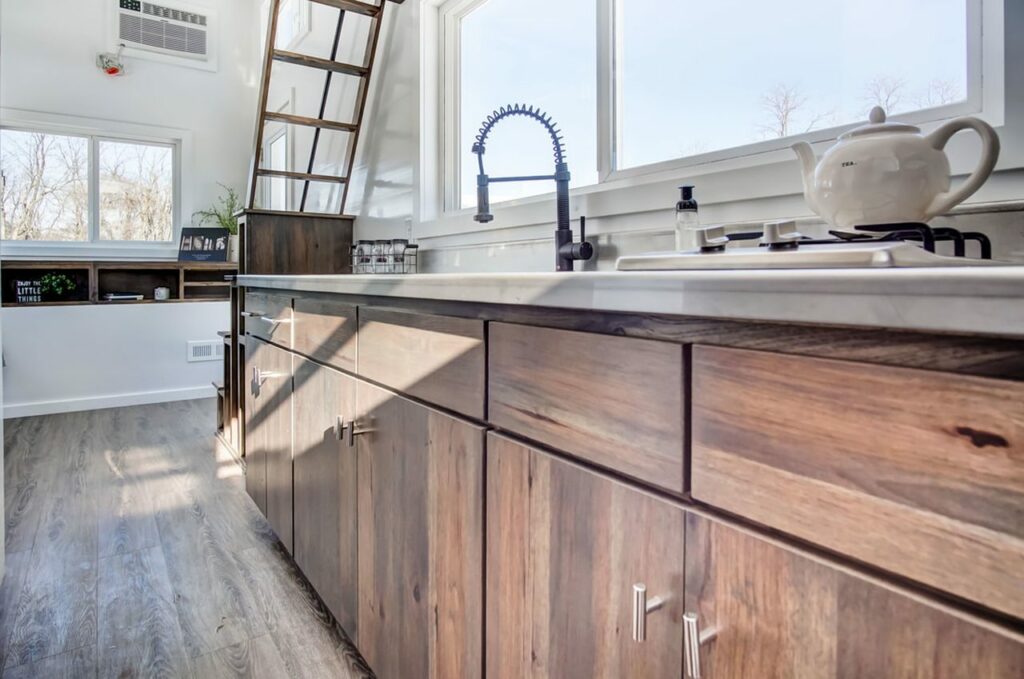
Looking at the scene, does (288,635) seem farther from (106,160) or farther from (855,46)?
(106,160)

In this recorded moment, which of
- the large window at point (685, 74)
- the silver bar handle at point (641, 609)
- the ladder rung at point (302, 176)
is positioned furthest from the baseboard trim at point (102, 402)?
the silver bar handle at point (641, 609)

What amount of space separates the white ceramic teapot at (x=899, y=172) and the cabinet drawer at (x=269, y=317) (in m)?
1.44

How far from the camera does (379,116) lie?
2.71 meters

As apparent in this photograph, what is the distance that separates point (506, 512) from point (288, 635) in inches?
44.2

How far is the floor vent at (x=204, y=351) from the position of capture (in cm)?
469

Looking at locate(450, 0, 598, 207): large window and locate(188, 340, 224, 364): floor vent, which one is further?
locate(188, 340, 224, 364): floor vent

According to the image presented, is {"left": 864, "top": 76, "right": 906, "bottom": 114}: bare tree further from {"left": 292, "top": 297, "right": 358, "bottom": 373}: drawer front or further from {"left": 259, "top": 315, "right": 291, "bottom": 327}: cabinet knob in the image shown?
{"left": 259, "top": 315, "right": 291, "bottom": 327}: cabinet knob

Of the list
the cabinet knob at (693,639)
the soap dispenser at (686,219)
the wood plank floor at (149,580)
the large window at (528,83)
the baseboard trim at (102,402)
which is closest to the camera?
the cabinet knob at (693,639)

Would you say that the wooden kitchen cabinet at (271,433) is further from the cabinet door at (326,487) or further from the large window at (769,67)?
the large window at (769,67)

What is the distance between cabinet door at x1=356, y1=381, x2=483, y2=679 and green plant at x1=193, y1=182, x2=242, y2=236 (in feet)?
14.2

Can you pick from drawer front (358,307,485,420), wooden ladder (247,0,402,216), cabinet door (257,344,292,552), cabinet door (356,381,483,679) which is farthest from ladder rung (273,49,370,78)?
cabinet door (356,381,483,679)

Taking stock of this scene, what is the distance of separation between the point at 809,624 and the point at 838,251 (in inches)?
13.2

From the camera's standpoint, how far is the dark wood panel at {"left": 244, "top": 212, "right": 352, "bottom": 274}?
2.54 m

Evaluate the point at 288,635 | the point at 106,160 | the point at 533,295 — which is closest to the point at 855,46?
the point at 533,295
